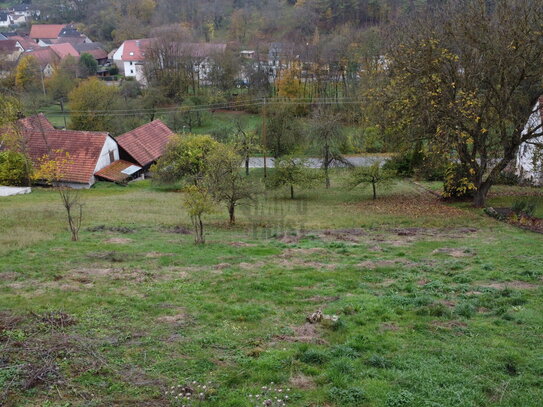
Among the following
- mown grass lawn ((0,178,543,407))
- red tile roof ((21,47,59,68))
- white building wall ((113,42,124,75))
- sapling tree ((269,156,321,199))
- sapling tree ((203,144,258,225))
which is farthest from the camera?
white building wall ((113,42,124,75))

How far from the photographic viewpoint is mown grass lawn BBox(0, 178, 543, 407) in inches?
295

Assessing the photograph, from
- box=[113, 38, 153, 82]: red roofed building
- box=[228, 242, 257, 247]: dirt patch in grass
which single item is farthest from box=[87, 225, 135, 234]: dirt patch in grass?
box=[113, 38, 153, 82]: red roofed building

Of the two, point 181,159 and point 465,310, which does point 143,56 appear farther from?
point 465,310

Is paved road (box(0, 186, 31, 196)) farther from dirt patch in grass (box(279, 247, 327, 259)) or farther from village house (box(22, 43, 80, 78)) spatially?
village house (box(22, 43, 80, 78))

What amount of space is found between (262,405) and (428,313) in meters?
4.63

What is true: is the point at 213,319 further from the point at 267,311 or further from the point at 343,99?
the point at 343,99

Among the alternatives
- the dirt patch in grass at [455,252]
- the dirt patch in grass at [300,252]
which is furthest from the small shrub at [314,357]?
the dirt patch in grass at [455,252]

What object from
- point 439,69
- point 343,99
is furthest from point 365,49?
point 439,69

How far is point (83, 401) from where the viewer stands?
704 cm

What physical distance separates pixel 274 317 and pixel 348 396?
10.5ft

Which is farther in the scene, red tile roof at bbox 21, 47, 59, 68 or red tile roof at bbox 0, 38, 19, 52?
red tile roof at bbox 0, 38, 19, 52

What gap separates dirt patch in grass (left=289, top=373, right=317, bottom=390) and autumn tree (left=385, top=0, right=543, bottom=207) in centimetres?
1610

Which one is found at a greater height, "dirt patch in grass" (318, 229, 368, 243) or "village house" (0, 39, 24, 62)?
"village house" (0, 39, 24, 62)

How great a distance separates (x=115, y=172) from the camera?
36.9m
